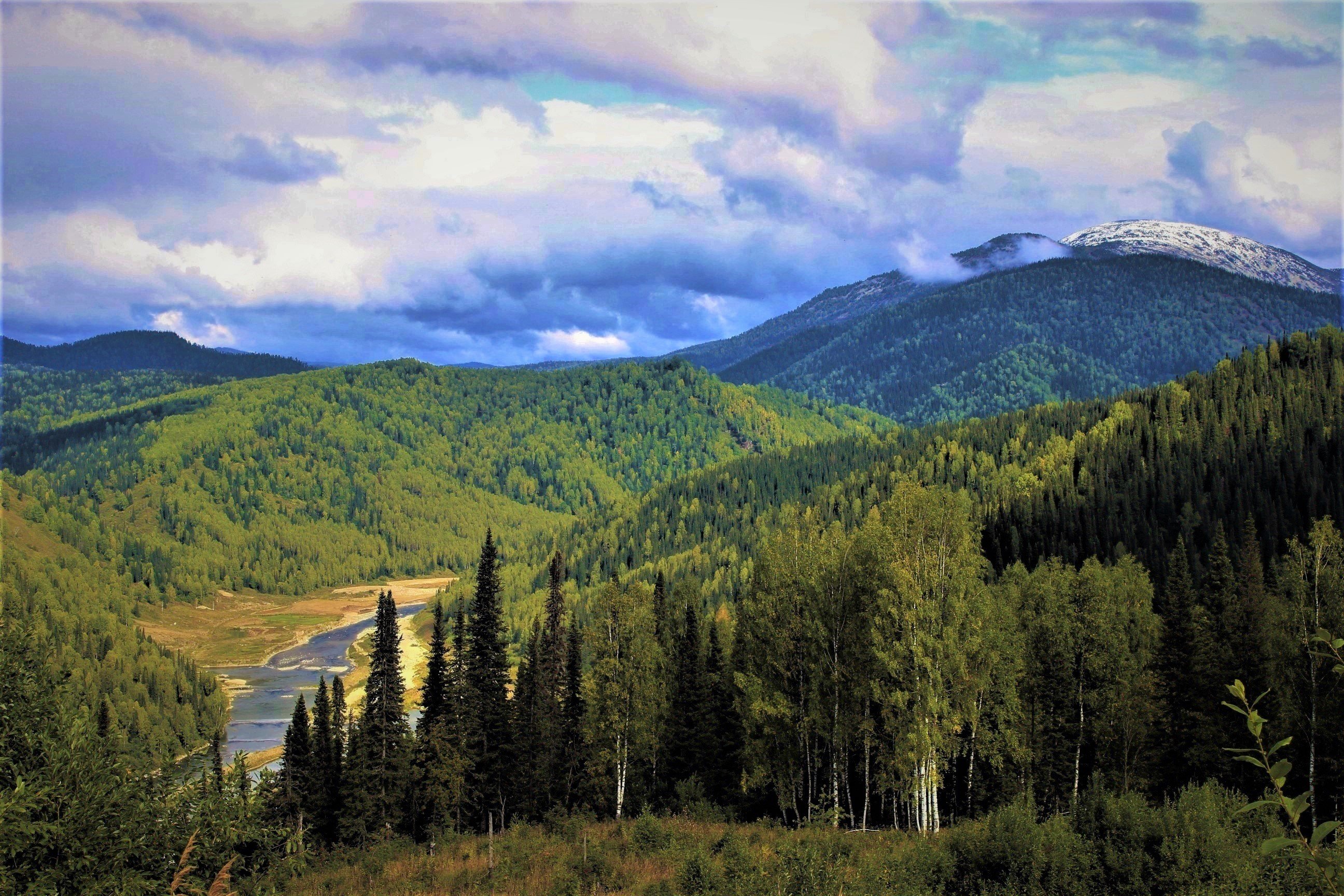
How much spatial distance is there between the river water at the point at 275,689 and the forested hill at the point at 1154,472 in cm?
6187

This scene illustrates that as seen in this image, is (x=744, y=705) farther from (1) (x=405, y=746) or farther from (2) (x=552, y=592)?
(1) (x=405, y=746)

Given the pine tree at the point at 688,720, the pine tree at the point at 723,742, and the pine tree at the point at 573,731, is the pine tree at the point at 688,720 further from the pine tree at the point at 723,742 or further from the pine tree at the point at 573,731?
the pine tree at the point at 573,731

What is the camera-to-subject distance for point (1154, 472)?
14088 cm

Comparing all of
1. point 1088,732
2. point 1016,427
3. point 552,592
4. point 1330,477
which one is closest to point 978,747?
point 1088,732

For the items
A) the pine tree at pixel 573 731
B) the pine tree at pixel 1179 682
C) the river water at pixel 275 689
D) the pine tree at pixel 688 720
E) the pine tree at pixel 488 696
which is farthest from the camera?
the river water at pixel 275 689

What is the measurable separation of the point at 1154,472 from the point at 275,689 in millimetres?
152576

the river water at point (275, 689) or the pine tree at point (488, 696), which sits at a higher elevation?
the pine tree at point (488, 696)

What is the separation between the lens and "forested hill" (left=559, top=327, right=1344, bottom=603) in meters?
123

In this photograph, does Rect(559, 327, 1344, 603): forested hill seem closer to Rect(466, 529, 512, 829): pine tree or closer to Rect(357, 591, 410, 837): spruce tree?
Rect(466, 529, 512, 829): pine tree

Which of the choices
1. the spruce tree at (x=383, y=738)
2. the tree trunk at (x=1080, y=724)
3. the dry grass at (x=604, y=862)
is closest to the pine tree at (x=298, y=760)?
the spruce tree at (x=383, y=738)

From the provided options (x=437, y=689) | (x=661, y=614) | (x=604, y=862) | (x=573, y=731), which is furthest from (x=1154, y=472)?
(x=604, y=862)

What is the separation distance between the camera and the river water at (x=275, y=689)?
119 meters

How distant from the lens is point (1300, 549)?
1560 inches

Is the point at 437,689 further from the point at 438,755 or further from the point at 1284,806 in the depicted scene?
the point at 1284,806
